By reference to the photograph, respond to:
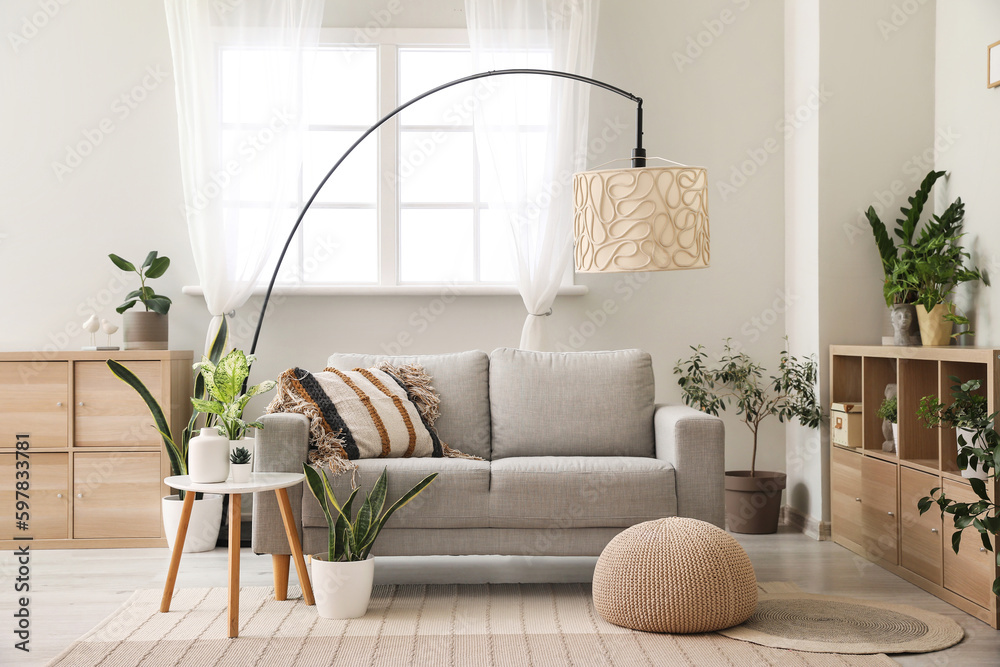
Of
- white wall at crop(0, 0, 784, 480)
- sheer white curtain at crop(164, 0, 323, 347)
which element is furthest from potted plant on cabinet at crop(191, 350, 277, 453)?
white wall at crop(0, 0, 784, 480)

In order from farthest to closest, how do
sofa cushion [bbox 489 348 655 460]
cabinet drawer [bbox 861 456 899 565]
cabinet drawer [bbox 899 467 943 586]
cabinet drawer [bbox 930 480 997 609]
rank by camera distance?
1. sofa cushion [bbox 489 348 655 460]
2. cabinet drawer [bbox 861 456 899 565]
3. cabinet drawer [bbox 899 467 943 586]
4. cabinet drawer [bbox 930 480 997 609]

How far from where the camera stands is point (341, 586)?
8.75 feet

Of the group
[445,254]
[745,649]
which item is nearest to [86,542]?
[445,254]

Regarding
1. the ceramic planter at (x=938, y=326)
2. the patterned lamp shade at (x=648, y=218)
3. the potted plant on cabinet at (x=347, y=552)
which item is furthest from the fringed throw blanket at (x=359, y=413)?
the ceramic planter at (x=938, y=326)

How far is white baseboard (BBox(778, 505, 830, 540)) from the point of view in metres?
3.82

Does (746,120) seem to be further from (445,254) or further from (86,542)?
(86,542)

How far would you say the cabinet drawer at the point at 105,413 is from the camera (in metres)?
3.77

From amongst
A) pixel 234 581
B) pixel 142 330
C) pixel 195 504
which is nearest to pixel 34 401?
pixel 142 330

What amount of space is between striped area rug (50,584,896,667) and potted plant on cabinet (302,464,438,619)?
66 millimetres

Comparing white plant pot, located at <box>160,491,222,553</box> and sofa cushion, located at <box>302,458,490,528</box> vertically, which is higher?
sofa cushion, located at <box>302,458,490,528</box>

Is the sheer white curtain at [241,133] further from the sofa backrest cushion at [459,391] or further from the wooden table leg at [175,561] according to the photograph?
the wooden table leg at [175,561]

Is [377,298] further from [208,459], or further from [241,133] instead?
[208,459]

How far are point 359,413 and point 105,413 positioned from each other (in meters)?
1.43

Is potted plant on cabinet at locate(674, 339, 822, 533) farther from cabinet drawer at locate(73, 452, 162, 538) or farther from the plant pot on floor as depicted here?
cabinet drawer at locate(73, 452, 162, 538)
